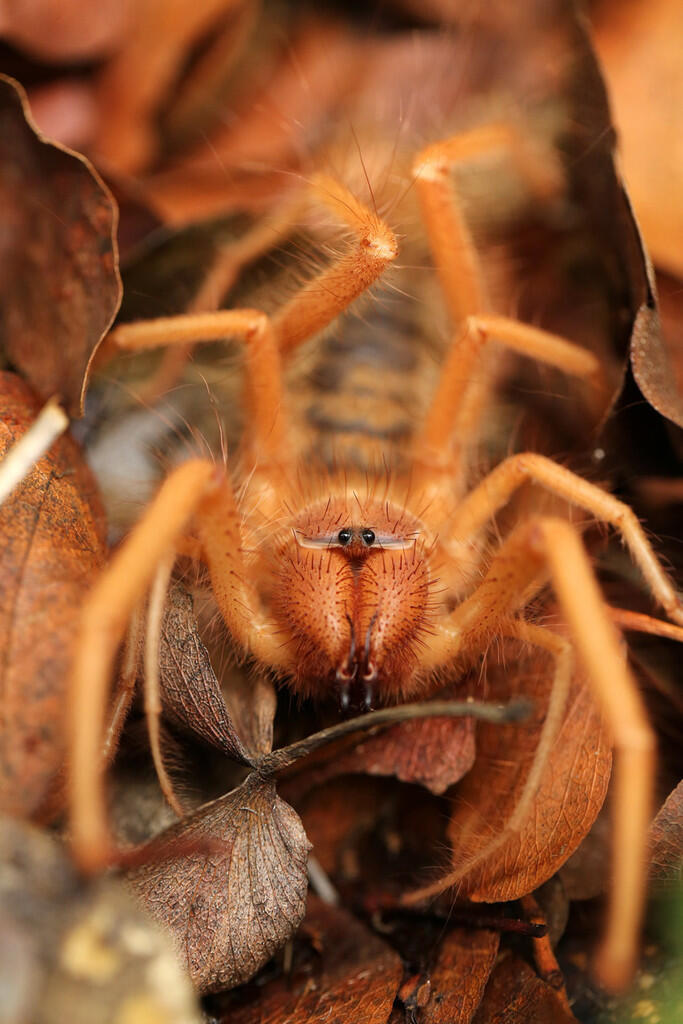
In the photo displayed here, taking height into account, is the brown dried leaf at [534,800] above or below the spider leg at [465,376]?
below

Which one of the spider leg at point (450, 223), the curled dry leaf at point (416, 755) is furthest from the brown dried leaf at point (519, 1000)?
the spider leg at point (450, 223)

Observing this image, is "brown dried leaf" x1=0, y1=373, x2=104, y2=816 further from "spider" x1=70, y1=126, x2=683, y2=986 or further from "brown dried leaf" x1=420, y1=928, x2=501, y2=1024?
"brown dried leaf" x1=420, y1=928, x2=501, y2=1024

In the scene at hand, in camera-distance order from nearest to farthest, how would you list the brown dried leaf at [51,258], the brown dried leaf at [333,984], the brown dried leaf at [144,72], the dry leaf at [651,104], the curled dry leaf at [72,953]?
the curled dry leaf at [72,953], the brown dried leaf at [333,984], the brown dried leaf at [51,258], the dry leaf at [651,104], the brown dried leaf at [144,72]

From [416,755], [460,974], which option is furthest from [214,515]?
[460,974]

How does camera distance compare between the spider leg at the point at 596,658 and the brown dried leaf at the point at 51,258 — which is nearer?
the spider leg at the point at 596,658

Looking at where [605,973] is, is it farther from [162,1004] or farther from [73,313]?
[73,313]

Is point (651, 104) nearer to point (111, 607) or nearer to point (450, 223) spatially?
point (450, 223)


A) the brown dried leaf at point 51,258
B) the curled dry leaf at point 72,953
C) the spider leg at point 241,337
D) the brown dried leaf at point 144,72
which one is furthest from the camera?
the brown dried leaf at point 144,72

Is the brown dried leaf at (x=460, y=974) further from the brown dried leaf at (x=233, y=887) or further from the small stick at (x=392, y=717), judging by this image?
the small stick at (x=392, y=717)
